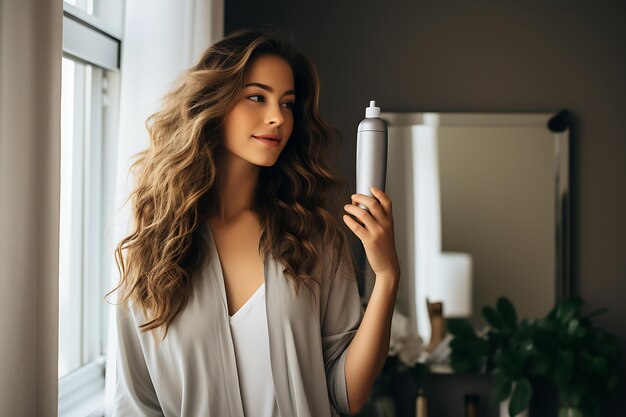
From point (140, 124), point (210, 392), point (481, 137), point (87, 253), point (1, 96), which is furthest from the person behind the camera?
point (481, 137)

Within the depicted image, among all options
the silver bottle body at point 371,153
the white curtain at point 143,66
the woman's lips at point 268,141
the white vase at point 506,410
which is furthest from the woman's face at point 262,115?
the white vase at point 506,410

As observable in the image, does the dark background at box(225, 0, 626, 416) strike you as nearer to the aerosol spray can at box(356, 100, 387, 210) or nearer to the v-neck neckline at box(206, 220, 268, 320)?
the v-neck neckline at box(206, 220, 268, 320)

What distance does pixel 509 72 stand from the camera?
8.34 feet

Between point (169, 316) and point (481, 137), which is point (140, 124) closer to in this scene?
point (169, 316)

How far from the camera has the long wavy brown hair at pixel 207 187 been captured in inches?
44.5

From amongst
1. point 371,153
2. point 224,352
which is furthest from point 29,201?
point 371,153

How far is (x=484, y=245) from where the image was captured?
253 cm

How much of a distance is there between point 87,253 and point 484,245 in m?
1.49

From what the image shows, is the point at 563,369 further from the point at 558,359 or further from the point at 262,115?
the point at 262,115

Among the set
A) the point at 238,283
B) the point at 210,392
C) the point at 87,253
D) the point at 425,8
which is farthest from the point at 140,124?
the point at 425,8

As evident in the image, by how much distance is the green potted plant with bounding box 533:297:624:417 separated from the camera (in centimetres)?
221

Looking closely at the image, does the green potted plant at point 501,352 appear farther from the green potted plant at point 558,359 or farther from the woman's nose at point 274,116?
the woman's nose at point 274,116

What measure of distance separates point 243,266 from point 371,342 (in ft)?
0.92

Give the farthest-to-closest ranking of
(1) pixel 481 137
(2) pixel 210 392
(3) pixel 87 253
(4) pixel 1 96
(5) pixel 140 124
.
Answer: (1) pixel 481 137 < (3) pixel 87 253 < (5) pixel 140 124 < (2) pixel 210 392 < (4) pixel 1 96
